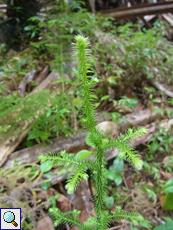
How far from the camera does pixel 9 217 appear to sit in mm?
1070

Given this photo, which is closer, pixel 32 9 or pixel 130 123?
pixel 130 123

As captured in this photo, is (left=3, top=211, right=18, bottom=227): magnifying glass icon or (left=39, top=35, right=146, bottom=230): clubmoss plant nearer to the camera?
(left=39, top=35, right=146, bottom=230): clubmoss plant

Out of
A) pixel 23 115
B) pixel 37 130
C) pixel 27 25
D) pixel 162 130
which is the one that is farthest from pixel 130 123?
pixel 27 25

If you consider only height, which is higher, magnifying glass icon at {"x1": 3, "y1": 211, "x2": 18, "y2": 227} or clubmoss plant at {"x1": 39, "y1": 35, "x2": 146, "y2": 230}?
clubmoss plant at {"x1": 39, "y1": 35, "x2": 146, "y2": 230}

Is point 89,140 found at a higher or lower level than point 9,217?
higher

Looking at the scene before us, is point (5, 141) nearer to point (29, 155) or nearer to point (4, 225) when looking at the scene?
point (29, 155)

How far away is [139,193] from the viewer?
1.71m

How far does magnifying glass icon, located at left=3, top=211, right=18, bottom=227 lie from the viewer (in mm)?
1062

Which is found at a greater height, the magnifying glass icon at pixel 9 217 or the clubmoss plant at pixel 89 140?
the clubmoss plant at pixel 89 140

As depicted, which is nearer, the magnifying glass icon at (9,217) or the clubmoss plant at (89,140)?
the clubmoss plant at (89,140)

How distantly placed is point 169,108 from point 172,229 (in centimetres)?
187

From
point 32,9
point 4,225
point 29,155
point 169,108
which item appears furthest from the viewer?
point 32,9

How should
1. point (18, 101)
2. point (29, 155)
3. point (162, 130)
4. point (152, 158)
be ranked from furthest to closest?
1. point (162, 130)
2. point (152, 158)
3. point (18, 101)
4. point (29, 155)

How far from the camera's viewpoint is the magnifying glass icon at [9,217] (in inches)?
41.8
